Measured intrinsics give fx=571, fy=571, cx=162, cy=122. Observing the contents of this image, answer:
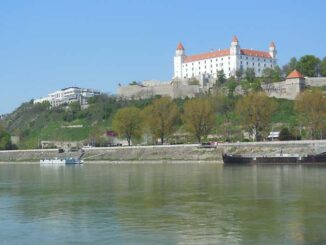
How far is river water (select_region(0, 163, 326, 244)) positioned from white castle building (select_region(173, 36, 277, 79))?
3830 inches

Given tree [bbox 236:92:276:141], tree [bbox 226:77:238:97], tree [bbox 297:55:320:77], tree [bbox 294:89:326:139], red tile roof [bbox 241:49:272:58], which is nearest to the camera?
tree [bbox 294:89:326:139]

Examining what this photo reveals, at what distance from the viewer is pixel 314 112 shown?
6956 cm

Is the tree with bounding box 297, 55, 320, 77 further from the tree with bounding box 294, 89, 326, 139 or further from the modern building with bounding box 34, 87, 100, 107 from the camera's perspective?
the modern building with bounding box 34, 87, 100, 107

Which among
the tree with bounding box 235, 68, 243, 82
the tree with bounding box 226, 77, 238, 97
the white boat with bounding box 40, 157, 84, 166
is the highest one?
the tree with bounding box 235, 68, 243, 82

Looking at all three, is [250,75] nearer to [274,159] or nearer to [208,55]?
[208,55]

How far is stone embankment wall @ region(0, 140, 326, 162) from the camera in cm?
5907

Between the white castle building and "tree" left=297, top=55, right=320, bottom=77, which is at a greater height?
the white castle building

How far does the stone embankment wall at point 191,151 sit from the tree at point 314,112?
947cm

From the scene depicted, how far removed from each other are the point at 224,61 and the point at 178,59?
13.5 metres

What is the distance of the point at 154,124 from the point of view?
7731cm

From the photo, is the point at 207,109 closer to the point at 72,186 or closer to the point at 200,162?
the point at 200,162

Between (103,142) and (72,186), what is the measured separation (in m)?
64.4

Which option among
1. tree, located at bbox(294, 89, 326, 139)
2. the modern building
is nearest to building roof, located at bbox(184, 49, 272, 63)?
the modern building

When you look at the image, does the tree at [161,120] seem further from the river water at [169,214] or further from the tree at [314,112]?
the river water at [169,214]
